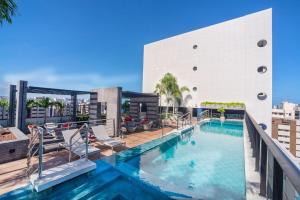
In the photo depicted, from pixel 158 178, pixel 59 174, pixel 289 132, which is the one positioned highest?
pixel 59 174

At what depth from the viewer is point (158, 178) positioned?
4375 mm

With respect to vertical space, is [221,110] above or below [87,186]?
above

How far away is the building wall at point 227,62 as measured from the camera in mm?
17906

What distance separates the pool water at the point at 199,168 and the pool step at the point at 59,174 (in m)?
1.41

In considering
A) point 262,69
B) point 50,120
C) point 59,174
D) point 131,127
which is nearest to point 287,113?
point 262,69

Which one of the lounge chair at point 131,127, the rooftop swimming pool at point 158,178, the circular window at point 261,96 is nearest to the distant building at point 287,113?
the circular window at point 261,96

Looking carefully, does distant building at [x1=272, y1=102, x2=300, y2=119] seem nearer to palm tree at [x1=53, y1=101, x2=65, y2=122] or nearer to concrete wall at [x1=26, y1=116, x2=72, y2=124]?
concrete wall at [x1=26, y1=116, x2=72, y2=124]

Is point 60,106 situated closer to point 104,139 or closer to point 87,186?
point 104,139

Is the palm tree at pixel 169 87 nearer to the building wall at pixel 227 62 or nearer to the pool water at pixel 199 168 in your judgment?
the building wall at pixel 227 62

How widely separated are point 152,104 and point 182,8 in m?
12.8

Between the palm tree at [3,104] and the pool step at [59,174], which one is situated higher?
the palm tree at [3,104]

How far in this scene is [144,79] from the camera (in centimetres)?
2864

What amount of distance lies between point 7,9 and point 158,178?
5.32 m

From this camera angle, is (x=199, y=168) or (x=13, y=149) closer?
(x=13, y=149)
